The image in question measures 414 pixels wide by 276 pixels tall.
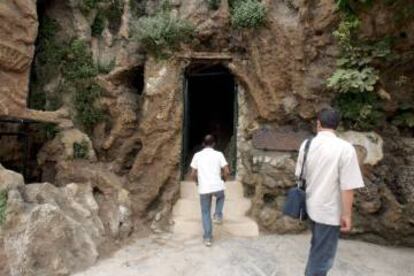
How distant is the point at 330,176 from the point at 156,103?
16.9 ft

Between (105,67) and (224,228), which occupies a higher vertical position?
(105,67)

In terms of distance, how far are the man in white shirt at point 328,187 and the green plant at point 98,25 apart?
21.5ft

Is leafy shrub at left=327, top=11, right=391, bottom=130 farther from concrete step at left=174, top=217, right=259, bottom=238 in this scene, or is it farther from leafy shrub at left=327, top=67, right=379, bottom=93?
concrete step at left=174, top=217, right=259, bottom=238

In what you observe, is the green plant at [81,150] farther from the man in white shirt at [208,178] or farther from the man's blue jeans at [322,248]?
the man's blue jeans at [322,248]

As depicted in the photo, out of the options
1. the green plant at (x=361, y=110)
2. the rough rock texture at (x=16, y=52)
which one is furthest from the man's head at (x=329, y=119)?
the rough rock texture at (x=16, y=52)

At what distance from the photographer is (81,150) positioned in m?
7.98

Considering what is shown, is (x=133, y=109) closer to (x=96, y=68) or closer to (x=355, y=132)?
(x=96, y=68)

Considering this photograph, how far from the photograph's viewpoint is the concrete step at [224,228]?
7027 millimetres

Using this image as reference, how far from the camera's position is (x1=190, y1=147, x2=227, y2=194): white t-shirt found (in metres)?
6.28

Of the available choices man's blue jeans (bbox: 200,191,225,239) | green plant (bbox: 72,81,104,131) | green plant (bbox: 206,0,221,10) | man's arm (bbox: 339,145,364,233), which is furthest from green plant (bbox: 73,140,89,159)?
man's arm (bbox: 339,145,364,233)

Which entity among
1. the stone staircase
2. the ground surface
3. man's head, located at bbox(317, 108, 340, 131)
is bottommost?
the ground surface

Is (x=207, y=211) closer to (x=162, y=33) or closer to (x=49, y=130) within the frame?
(x=162, y=33)

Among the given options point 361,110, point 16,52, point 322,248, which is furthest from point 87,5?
point 322,248

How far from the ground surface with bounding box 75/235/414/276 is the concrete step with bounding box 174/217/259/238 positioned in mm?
248
